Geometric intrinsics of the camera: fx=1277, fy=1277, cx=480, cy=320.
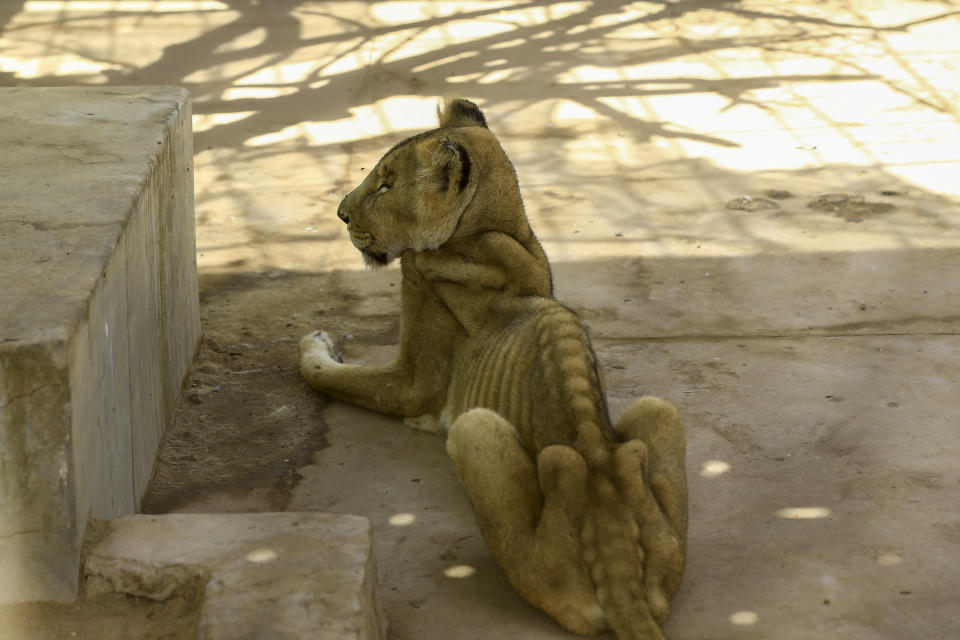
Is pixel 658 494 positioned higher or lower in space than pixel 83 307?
lower

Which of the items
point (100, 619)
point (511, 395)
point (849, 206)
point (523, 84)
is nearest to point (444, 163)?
point (511, 395)

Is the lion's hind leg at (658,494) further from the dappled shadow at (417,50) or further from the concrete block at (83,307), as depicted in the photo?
the dappled shadow at (417,50)

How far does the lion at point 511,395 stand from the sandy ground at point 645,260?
0.63 ft

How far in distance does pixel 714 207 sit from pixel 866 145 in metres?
1.68

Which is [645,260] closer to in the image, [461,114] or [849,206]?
[849,206]

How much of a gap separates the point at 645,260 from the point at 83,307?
382 cm

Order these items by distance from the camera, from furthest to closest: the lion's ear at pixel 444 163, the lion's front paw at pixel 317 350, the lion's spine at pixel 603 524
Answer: the lion's front paw at pixel 317 350 → the lion's ear at pixel 444 163 → the lion's spine at pixel 603 524

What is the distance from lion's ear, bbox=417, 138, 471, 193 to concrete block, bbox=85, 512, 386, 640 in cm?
135

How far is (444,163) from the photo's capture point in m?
4.31

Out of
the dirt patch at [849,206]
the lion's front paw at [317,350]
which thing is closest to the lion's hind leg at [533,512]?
the lion's front paw at [317,350]

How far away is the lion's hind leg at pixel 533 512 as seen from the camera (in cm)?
349

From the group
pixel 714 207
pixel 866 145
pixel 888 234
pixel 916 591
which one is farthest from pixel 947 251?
pixel 916 591

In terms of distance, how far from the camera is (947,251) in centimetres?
654

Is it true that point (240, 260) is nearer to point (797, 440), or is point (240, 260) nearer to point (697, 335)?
point (697, 335)
